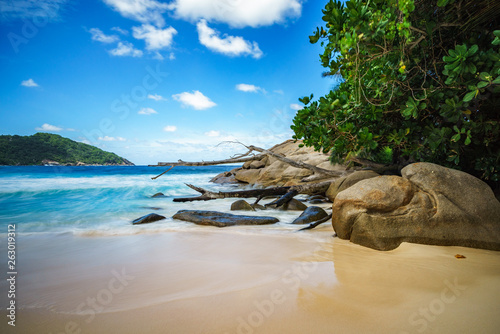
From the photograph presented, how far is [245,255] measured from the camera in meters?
2.65

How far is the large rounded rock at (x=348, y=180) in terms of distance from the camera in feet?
20.1

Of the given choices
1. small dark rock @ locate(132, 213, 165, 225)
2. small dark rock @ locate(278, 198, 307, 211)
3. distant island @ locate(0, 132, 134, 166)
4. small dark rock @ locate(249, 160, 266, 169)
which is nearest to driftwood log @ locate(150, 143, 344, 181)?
small dark rock @ locate(278, 198, 307, 211)

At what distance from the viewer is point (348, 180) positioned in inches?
246

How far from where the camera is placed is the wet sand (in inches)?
54.0

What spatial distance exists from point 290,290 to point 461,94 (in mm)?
3339

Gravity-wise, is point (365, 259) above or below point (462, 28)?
below

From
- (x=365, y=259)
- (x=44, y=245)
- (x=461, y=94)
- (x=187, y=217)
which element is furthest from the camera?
(x=187, y=217)

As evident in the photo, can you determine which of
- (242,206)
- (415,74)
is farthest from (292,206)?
(415,74)

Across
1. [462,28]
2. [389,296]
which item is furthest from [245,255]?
[462,28]

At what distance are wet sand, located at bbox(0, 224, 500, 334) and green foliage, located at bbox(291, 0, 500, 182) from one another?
5.72 ft

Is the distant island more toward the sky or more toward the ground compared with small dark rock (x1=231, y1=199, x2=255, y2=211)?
more toward the sky

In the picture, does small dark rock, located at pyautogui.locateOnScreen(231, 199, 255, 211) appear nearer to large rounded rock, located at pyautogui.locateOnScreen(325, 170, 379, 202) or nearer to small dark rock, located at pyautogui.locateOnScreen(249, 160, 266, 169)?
large rounded rock, located at pyautogui.locateOnScreen(325, 170, 379, 202)

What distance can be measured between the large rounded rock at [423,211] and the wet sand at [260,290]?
15cm

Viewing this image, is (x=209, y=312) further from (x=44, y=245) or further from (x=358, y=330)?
(x=44, y=245)
